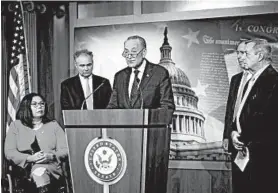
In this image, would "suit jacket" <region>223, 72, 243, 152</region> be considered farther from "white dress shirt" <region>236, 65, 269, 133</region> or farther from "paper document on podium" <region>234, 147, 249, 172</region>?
"paper document on podium" <region>234, 147, 249, 172</region>

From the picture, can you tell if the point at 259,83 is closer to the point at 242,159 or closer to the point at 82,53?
the point at 242,159

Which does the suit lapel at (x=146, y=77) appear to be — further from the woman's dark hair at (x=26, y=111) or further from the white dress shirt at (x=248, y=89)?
the woman's dark hair at (x=26, y=111)

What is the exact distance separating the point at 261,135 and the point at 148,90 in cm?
98

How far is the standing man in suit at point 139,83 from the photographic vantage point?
14.6ft

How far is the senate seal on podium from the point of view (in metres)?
4.09

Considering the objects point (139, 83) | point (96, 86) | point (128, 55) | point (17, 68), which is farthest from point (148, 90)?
point (17, 68)

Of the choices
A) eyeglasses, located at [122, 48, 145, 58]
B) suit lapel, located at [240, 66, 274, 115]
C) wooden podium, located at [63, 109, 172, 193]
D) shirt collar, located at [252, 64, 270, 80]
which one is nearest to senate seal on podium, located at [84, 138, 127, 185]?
wooden podium, located at [63, 109, 172, 193]

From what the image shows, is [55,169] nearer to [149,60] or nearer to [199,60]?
[149,60]

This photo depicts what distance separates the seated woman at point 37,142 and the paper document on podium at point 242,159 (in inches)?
56.9

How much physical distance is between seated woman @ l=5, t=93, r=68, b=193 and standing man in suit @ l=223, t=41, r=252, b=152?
137 cm

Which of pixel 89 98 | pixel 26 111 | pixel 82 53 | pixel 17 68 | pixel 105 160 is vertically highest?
pixel 82 53

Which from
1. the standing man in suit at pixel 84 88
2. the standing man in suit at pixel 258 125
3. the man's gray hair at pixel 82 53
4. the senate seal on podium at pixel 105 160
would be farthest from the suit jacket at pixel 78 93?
the standing man in suit at pixel 258 125

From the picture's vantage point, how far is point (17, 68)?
4.91m

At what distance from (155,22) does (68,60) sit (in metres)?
0.82
